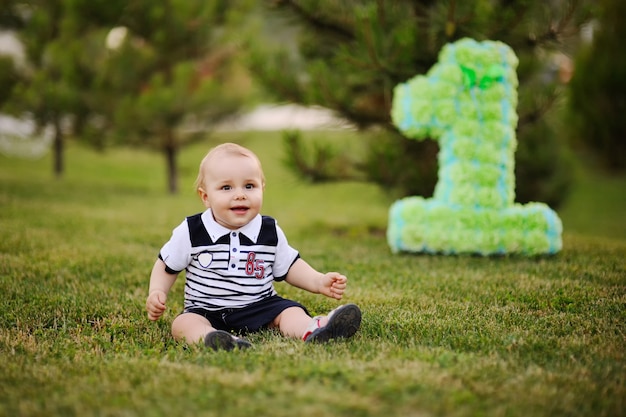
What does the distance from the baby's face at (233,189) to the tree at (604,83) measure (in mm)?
14845

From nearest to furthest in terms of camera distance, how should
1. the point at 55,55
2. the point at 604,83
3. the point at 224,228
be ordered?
the point at 224,228 < the point at 55,55 < the point at 604,83

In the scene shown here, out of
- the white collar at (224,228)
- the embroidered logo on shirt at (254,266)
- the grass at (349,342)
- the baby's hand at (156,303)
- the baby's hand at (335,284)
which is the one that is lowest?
the grass at (349,342)

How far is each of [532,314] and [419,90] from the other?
100 inches

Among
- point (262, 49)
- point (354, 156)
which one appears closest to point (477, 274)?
point (354, 156)

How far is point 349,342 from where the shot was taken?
280cm

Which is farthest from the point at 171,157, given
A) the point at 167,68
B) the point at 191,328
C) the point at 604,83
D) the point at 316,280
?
the point at 604,83

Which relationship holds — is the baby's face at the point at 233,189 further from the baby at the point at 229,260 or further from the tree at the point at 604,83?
the tree at the point at 604,83

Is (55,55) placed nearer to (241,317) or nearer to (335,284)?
(241,317)

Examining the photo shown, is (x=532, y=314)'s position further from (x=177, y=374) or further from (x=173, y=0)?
(x=173, y=0)

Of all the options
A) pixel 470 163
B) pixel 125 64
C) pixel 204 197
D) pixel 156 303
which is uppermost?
pixel 125 64

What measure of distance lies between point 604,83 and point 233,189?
15.2 metres

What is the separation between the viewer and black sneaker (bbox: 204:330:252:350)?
2678 millimetres

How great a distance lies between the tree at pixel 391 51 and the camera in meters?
5.62

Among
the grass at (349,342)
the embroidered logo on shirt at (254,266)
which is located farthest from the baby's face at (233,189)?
the grass at (349,342)
